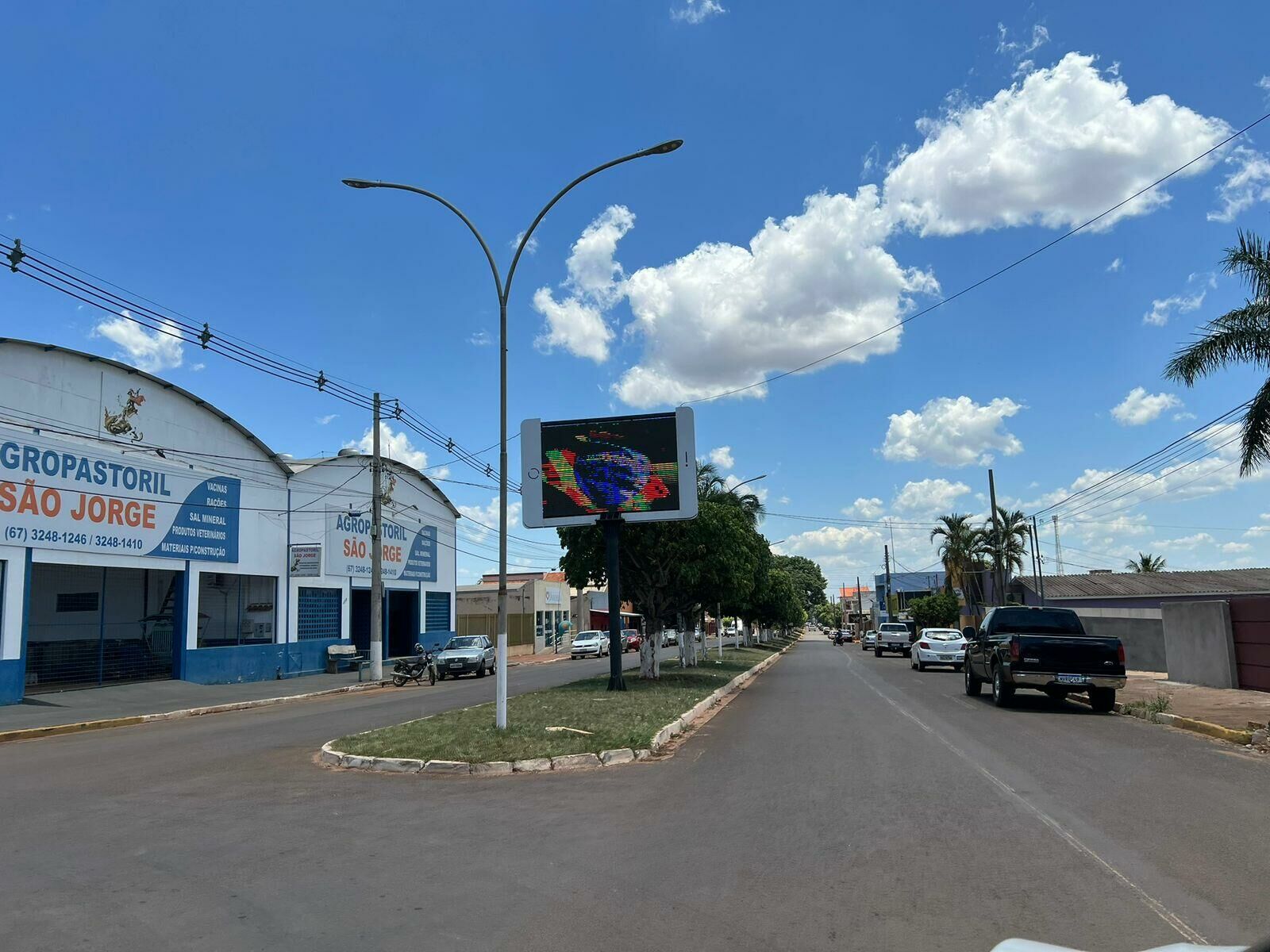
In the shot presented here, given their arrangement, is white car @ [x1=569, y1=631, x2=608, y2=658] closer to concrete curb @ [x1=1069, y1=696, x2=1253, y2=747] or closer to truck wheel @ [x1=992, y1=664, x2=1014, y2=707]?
truck wheel @ [x1=992, y1=664, x2=1014, y2=707]

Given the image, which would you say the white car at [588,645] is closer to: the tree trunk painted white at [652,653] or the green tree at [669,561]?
the tree trunk painted white at [652,653]

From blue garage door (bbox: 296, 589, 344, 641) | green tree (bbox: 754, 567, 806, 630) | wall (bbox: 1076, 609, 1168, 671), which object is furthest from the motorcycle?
wall (bbox: 1076, 609, 1168, 671)

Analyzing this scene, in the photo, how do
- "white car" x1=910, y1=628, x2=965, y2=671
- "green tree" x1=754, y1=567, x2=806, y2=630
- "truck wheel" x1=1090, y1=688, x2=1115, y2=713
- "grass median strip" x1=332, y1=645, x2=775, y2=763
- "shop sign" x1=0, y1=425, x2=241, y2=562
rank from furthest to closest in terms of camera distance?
"green tree" x1=754, y1=567, x2=806, y2=630 < "white car" x1=910, y1=628, x2=965, y2=671 < "shop sign" x1=0, y1=425, x2=241, y2=562 < "truck wheel" x1=1090, y1=688, x2=1115, y2=713 < "grass median strip" x1=332, y1=645, x2=775, y2=763

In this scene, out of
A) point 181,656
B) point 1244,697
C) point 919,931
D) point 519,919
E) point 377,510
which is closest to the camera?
point 919,931

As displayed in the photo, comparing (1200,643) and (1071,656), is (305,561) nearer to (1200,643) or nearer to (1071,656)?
(1071,656)

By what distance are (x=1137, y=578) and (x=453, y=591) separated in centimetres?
3719

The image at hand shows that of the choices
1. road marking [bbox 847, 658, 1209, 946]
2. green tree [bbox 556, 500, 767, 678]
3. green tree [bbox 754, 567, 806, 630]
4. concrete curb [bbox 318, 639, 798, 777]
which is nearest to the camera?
road marking [bbox 847, 658, 1209, 946]

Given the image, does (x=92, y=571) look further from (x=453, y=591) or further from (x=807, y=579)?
(x=807, y=579)

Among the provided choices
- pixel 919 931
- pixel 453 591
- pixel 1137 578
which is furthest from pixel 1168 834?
pixel 1137 578

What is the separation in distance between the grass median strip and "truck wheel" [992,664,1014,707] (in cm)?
589

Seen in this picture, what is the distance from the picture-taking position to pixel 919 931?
496 cm

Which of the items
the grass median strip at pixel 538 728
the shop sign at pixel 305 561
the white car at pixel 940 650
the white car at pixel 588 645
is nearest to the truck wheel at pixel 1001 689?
the grass median strip at pixel 538 728

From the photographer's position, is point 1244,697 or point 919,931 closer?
point 919,931

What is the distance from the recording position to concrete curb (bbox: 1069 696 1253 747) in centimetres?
1249
